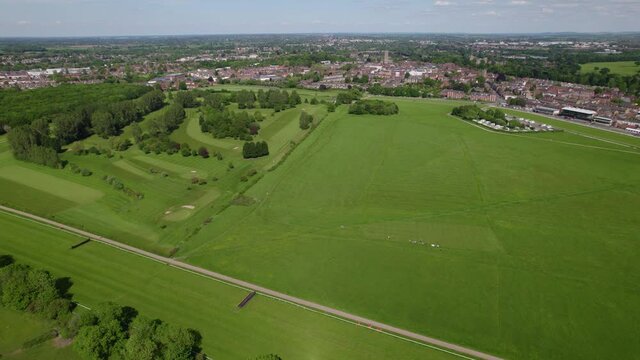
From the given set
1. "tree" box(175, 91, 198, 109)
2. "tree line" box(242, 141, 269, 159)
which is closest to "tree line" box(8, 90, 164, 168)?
"tree" box(175, 91, 198, 109)

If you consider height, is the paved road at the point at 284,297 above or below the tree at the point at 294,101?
below

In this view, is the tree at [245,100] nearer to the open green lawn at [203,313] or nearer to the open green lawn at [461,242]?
the open green lawn at [461,242]

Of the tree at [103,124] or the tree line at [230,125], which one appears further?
the tree at [103,124]

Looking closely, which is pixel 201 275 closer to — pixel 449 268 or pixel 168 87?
pixel 449 268

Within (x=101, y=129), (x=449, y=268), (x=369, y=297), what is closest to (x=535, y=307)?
(x=449, y=268)

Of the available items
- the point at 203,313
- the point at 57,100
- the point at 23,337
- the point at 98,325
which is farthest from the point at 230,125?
the point at 57,100

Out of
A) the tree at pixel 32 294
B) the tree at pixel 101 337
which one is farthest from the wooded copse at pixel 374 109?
the tree at pixel 101 337

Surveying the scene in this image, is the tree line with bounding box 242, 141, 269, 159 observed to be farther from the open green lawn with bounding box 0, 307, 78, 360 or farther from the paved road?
the open green lawn with bounding box 0, 307, 78, 360
